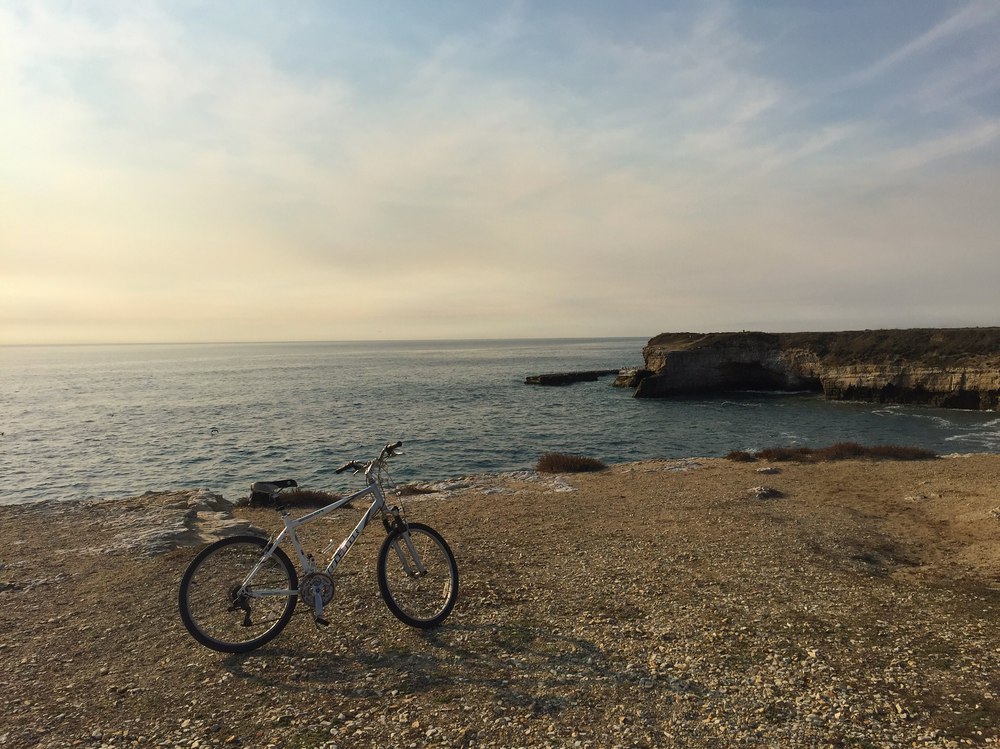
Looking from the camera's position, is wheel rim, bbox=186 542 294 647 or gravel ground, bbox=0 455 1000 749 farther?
wheel rim, bbox=186 542 294 647

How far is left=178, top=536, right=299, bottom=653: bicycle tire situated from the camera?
5949 millimetres

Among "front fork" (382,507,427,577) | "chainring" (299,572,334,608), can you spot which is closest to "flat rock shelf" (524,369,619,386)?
"front fork" (382,507,427,577)

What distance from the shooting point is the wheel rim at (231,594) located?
599cm

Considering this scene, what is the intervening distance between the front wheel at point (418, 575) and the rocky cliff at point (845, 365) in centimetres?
5608

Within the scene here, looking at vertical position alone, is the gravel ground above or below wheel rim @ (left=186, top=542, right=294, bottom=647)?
below

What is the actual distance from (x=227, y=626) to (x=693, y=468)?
18.2m

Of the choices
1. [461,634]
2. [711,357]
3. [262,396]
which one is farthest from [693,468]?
[262,396]

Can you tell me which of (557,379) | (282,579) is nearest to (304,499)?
(282,579)

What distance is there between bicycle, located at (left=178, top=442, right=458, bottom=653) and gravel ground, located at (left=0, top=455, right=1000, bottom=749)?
0.97ft

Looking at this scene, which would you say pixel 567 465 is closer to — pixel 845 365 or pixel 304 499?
pixel 304 499

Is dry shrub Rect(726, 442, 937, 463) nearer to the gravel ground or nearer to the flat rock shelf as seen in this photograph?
the gravel ground

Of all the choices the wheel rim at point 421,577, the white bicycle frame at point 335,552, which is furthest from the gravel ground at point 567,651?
the white bicycle frame at point 335,552

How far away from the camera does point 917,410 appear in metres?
45.6

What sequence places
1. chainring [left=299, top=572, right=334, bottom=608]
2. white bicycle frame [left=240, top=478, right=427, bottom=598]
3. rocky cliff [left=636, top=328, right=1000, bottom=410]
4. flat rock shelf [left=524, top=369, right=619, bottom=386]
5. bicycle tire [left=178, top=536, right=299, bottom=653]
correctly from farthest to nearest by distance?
flat rock shelf [left=524, top=369, right=619, bottom=386], rocky cliff [left=636, top=328, right=1000, bottom=410], chainring [left=299, top=572, right=334, bottom=608], white bicycle frame [left=240, top=478, right=427, bottom=598], bicycle tire [left=178, top=536, right=299, bottom=653]
